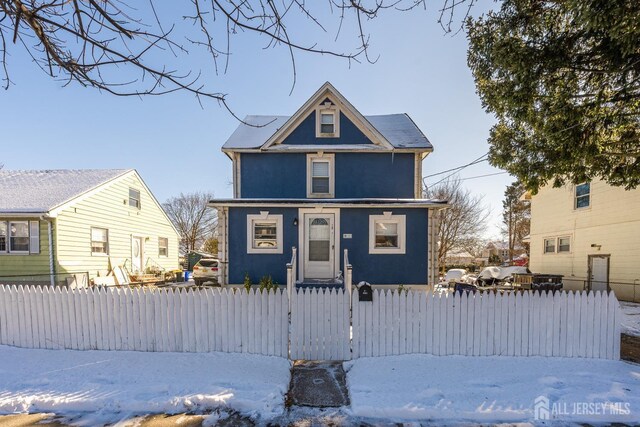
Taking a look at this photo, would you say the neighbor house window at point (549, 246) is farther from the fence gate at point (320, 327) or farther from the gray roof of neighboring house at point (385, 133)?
the fence gate at point (320, 327)

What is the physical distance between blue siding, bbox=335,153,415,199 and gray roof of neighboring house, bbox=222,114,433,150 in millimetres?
632

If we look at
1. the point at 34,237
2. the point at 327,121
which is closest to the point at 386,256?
the point at 327,121

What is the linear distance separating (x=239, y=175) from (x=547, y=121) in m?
9.12

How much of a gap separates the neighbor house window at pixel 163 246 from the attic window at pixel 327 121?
13408mm

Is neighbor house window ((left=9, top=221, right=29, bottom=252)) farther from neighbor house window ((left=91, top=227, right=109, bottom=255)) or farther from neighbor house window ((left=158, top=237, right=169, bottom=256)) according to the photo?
neighbor house window ((left=158, top=237, right=169, bottom=256))

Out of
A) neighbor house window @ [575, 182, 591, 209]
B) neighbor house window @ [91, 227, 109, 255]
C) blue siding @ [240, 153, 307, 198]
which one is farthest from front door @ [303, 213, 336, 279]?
neighbor house window @ [575, 182, 591, 209]

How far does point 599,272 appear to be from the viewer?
1222 centimetres

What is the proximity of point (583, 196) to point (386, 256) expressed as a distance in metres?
10.6

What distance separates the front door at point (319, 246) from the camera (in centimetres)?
988

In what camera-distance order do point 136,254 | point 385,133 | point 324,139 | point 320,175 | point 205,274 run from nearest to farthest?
point 320,175
point 324,139
point 385,133
point 205,274
point 136,254

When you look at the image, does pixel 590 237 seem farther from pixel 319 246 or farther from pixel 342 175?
pixel 319 246

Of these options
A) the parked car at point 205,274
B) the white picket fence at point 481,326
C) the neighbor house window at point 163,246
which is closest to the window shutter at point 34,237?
the parked car at point 205,274

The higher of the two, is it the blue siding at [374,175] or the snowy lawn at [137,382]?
the blue siding at [374,175]

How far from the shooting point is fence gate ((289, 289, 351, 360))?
496 cm
